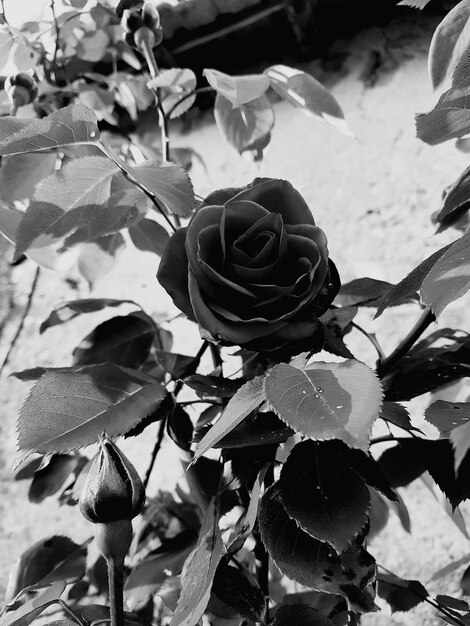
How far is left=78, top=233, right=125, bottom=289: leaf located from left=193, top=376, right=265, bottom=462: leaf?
0.48m

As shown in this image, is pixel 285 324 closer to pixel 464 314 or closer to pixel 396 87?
pixel 464 314

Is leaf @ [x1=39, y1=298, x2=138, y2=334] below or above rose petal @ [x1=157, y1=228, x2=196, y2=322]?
below

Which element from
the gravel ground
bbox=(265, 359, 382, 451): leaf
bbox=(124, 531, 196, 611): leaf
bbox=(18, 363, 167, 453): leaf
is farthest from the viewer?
the gravel ground

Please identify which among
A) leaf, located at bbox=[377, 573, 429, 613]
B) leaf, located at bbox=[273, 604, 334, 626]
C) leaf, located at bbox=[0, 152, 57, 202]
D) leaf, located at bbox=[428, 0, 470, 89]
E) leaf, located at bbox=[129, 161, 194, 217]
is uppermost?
leaf, located at bbox=[428, 0, 470, 89]

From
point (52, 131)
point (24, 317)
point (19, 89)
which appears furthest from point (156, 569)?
point (24, 317)

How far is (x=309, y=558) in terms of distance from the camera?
396 millimetres

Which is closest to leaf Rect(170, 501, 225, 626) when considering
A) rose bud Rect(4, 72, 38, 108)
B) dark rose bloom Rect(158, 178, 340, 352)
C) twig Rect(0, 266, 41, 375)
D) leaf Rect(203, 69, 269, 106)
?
dark rose bloom Rect(158, 178, 340, 352)

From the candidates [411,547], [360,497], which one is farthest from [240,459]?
[411,547]

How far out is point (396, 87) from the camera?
1.23 metres

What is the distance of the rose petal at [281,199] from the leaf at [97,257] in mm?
399

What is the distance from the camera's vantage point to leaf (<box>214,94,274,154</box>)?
2.51ft

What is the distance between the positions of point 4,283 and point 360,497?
1297 mm

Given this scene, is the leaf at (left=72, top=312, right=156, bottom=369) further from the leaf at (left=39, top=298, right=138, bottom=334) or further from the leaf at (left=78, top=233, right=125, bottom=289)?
the leaf at (left=78, top=233, right=125, bottom=289)

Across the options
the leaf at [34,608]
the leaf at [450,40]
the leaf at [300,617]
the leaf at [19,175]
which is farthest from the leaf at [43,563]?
the leaf at [450,40]
